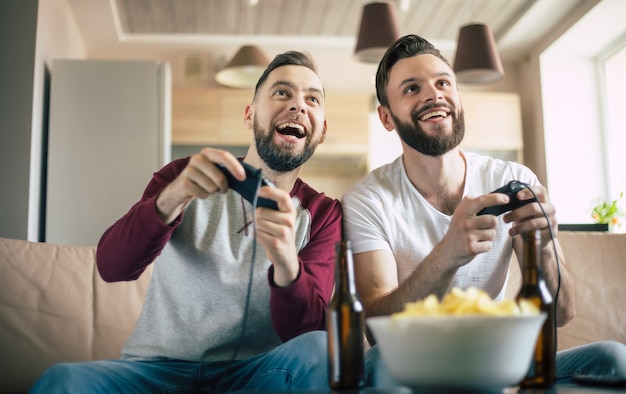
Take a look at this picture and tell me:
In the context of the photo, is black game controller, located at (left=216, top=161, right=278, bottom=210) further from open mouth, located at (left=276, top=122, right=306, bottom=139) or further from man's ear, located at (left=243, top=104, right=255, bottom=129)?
man's ear, located at (left=243, top=104, right=255, bottom=129)

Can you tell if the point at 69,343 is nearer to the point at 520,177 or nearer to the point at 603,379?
A: the point at 520,177

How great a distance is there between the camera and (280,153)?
1.73 m

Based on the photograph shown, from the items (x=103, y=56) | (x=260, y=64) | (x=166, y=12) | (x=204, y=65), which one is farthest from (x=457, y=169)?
(x=103, y=56)

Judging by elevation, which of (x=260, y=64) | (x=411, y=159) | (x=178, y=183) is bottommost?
(x=178, y=183)

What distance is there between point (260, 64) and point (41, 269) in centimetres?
248

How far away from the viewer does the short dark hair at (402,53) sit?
1943 mm

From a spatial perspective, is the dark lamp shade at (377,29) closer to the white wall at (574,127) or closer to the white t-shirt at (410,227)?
the white t-shirt at (410,227)

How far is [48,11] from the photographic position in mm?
3781

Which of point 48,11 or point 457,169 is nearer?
point 457,169

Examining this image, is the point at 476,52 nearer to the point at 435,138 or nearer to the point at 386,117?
the point at 386,117

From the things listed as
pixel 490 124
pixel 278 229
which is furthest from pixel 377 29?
pixel 490 124

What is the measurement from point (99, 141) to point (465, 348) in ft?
11.2

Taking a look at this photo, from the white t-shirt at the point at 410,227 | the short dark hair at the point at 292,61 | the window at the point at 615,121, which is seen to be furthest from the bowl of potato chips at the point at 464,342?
the window at the point at 615,121

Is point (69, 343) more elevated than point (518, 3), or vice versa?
point (518, 3)
